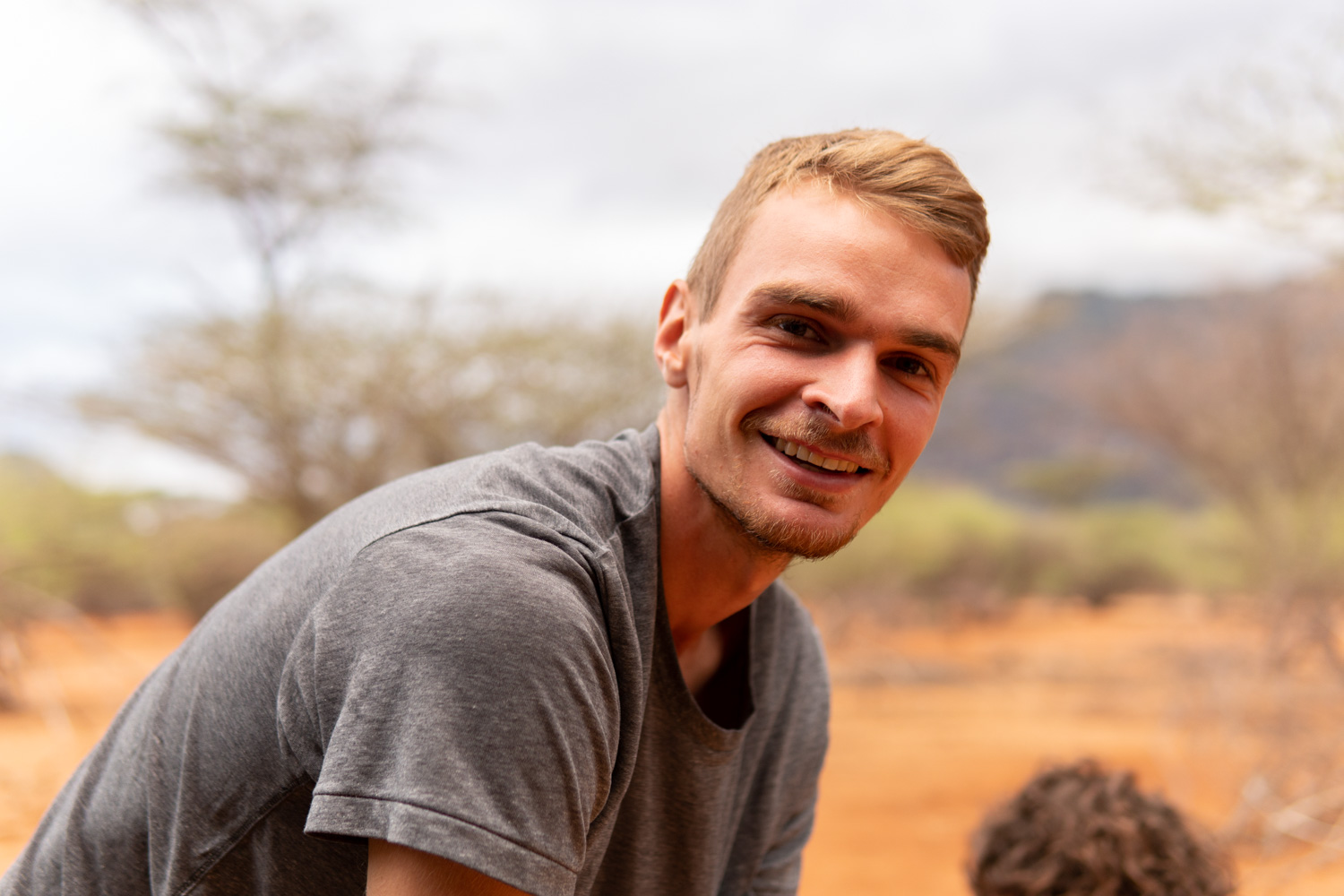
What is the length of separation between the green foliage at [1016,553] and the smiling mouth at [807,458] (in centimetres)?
1177

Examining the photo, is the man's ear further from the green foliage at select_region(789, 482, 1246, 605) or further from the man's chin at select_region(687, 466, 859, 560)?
the green foliage at select_region(789, 482, 1246, 605)

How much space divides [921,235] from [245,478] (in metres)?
8.84

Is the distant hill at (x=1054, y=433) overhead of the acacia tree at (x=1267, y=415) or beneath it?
overhead

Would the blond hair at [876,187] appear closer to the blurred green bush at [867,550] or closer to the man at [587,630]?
the man at [587,630]

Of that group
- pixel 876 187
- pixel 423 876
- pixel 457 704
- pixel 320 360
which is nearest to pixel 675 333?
pixel 876 187

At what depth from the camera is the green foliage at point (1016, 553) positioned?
46.0 ft

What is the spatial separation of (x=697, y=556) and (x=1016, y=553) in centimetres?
1580

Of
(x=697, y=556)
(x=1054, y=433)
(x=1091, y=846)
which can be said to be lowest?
(x=1091, y=846)

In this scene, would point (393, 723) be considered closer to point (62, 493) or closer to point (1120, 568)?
point (62, 493)

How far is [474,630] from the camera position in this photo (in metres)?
0.97

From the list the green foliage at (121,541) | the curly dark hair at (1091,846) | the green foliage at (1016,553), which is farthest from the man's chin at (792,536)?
Result: the green foliage at (1016,553)

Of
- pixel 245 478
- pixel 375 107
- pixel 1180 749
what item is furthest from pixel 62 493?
pixel 1180 749

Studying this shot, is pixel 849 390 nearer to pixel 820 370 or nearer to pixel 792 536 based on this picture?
pixel 820 370

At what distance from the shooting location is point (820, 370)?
52.7 inches
